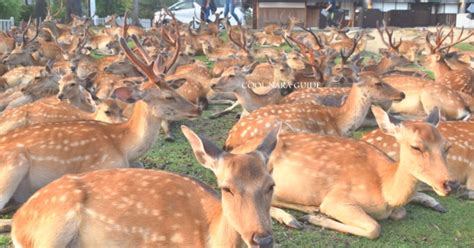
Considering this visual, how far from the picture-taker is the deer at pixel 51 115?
18.6ft

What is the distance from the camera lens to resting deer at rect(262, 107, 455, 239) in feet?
11.8

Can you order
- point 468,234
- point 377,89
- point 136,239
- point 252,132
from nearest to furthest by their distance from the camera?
point 136,239 < point 468,234 < point 252,132 < point 377,89

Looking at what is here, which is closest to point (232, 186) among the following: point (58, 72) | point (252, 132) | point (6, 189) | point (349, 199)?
point (349, 199)

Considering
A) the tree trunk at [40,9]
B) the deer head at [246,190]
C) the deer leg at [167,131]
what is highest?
the tree trunk at [40,9]

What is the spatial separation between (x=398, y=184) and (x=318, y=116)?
2061mm

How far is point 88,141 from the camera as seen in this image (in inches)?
174

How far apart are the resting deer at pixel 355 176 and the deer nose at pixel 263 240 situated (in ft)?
4.64

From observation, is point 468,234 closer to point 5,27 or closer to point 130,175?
point 130,175

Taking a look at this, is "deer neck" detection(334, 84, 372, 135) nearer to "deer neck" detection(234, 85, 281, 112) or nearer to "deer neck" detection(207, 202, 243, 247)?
"deer neck" detection(234, 85, 281, 112)

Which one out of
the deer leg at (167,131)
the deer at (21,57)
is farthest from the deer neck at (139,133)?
the deer at (21,57)

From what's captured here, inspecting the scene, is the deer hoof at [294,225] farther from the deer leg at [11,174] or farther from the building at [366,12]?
the building at [366,12]

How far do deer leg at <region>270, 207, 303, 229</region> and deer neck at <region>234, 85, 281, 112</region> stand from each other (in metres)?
3.00

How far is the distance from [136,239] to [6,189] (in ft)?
4.55

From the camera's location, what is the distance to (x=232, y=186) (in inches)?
105
